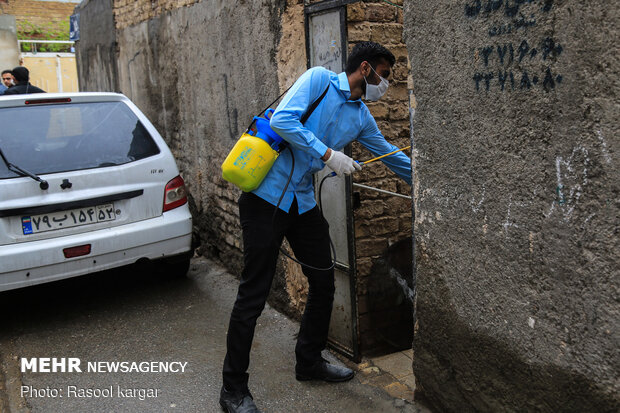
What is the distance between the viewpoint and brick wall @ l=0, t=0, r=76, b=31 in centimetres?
2409

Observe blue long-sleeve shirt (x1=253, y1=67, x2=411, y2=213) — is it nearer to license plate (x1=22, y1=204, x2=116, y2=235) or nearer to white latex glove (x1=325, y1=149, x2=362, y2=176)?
white latex glove (x1=325, y1=149, x2=362, y2=176)

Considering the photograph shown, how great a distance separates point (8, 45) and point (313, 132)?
796 inches

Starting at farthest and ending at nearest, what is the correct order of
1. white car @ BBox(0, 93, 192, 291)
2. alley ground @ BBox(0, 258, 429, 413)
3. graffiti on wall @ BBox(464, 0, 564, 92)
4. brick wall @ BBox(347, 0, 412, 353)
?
white car @ BBox(0, 93, 192, 291)
brick wall @ BBox(347, 0, 412, 353)
alley ground @ BBox(0, 258, 429, 413)
graffiti on wall @ BBox(464, 0, 564, 92)

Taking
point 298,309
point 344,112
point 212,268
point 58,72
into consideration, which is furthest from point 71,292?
point 58,72

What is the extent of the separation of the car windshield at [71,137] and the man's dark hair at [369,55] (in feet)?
7.52

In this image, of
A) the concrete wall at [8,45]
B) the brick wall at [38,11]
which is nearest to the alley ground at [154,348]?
the concrete wall at [8,45]

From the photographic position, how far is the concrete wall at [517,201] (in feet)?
6.60

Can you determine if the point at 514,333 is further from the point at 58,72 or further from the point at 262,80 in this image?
the point at 58,72

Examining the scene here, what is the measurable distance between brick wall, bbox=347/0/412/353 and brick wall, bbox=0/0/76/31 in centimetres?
2400

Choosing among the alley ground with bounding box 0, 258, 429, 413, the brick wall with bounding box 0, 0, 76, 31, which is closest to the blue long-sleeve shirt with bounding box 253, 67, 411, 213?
the alley ground with bounding box 0, 258, 429, 413

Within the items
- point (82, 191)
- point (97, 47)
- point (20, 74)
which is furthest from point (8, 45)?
point (82, 191)

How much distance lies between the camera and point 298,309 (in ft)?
14.1

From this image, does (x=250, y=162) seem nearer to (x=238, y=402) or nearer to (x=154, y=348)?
(x=238, y=402)

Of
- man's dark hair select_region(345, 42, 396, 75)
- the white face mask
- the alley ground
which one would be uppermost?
man's dark hair select_region(345, 42, 396, 75)
